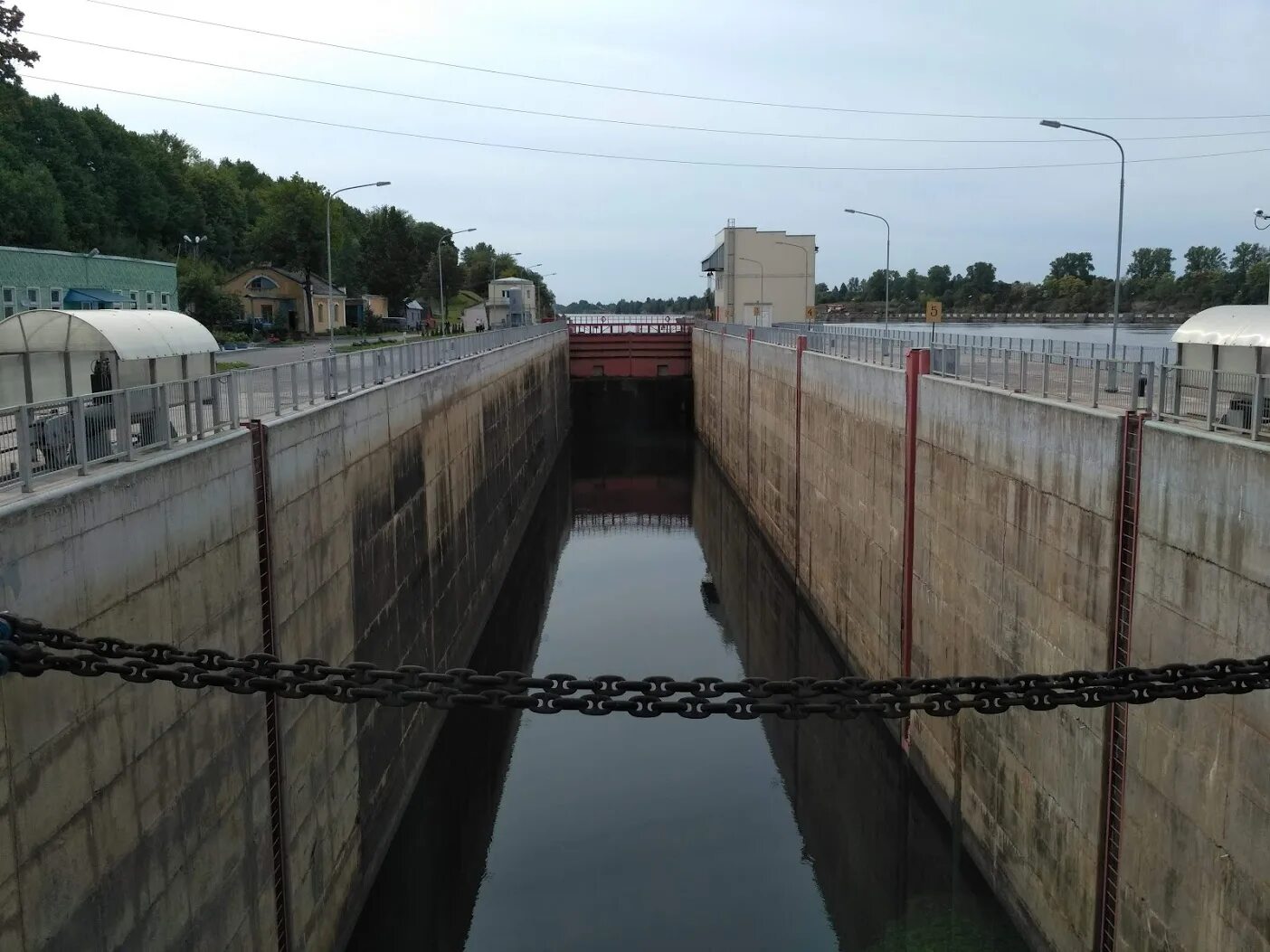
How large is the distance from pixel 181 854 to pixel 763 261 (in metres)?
73.9

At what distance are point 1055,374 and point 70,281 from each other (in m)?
25.0

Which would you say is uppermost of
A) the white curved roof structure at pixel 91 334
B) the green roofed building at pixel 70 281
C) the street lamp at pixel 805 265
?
the street lamp at pixel 805 265

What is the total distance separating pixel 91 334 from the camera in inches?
513

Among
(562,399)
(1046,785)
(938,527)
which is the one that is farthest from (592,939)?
(562,399)

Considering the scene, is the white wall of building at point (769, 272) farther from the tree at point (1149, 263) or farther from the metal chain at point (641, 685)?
the metal chain at point (641, 685)

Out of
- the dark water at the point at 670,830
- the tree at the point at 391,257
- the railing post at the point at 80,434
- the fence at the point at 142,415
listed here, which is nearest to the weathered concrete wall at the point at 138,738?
the railing post at the point at 80,434

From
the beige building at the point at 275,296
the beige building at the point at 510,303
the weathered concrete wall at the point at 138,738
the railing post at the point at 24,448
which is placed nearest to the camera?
the weathered concrete wall at the point at 138,738

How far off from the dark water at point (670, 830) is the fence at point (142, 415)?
21.2 feet

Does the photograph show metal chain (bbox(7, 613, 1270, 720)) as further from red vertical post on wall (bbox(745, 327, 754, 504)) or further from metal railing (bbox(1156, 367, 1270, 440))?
red vertical post on wall (bbox(745, 327, 754, 504))

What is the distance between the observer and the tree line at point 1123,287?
49.0 m

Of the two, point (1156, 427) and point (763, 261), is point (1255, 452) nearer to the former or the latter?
point (1156, 427)

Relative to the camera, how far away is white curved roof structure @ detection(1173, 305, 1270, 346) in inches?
468

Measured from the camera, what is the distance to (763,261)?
262ft

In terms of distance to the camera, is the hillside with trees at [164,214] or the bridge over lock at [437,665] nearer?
the bridge over lock at [437,665]
